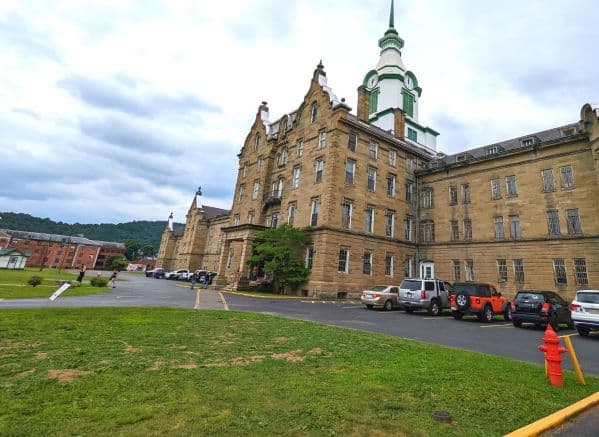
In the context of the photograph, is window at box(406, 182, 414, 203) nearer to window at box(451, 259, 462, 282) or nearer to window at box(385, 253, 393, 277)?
window at box(385, 253, 393, 277)

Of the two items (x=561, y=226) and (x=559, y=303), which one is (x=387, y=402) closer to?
(x=559, y=303)

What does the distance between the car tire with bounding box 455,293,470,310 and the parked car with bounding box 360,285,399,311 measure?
163 inches

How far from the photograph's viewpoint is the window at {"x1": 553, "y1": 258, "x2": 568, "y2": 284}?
2462cm

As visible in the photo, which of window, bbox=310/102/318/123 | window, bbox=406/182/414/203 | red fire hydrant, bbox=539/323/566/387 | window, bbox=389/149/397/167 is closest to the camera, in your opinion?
red fire hydrant, bbox=539/323/566/387

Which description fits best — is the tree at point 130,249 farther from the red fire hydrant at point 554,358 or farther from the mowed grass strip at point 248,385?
the red fire hydrant at point 554,358

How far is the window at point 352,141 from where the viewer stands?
29833 millimetres

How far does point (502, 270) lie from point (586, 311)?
17.1m

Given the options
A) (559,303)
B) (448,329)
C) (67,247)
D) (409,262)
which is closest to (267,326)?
(448,329)

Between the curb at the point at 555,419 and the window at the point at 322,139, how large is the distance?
27102 mm

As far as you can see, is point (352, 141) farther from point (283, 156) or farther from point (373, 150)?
point (283, 156)

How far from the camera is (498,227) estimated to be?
28969 millimetres

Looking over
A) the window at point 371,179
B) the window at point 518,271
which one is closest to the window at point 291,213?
the window at point 371,179

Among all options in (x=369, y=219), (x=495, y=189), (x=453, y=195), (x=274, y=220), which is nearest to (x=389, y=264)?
(x=369, y=219)

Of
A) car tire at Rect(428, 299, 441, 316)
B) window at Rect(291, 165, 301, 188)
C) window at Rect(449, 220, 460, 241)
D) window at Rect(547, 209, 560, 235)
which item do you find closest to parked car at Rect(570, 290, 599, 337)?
car tire at Rect(428, 299, 441, 316)
